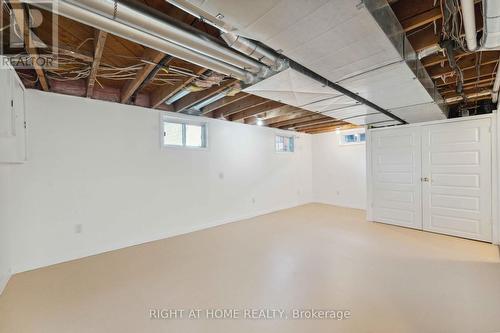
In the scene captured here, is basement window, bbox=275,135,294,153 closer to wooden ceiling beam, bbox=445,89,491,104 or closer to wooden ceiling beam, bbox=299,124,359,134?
wooden ceiling beam, bbox=299,124,359,134

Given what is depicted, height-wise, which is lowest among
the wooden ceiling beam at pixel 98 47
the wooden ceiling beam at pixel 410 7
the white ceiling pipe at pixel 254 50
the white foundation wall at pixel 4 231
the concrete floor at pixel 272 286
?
the concrete floor at pixel 272 286

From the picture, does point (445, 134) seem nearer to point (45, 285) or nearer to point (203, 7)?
point (203, 7)

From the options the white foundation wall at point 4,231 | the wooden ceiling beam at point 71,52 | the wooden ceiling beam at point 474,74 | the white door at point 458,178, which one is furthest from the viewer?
the white door at point 458,178

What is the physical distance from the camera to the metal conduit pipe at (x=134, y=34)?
1.25 m

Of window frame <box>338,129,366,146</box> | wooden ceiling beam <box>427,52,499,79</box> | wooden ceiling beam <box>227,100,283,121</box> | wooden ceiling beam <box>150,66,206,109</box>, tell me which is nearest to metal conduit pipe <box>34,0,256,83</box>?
wooden ceiling beam <box>150,66,206,109</box>

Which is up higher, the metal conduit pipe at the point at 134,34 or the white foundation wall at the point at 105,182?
the metal conduit pipe at the point at 134,34

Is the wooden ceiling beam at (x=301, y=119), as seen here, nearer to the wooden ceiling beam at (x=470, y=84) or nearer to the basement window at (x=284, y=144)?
the basement window at (x=284, y=144)

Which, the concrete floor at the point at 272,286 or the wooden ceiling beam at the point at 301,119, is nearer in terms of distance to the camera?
the concrete floor at the point at 272,286

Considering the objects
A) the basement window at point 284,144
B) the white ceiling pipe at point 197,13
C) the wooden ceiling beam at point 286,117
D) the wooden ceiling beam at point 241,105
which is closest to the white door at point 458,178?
the wooden ceiling beam at point 286,117

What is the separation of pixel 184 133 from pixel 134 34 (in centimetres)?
290

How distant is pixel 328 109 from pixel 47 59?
344 centimetres

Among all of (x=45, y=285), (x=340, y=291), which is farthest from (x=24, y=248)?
(x=340, y=291)

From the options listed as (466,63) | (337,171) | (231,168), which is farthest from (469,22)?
(337,171)

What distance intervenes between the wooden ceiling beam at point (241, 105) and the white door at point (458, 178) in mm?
3181
